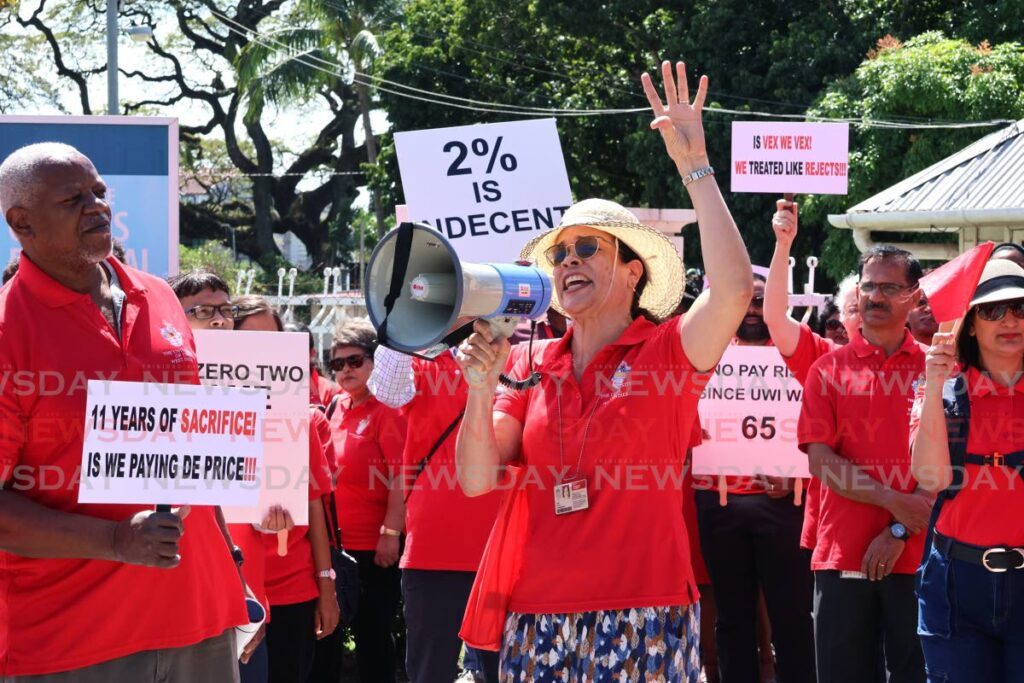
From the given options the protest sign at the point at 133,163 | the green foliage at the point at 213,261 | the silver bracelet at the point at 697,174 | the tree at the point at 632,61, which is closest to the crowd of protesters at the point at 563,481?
the silver bracelet at the point at 697,174

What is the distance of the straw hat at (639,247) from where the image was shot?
12.0 feet

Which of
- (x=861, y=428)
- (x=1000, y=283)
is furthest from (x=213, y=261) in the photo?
(x=1000, y=283)

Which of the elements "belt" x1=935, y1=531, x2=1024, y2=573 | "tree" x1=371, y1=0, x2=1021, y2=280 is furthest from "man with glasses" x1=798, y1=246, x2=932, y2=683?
"tree" x1=371, y1=0, x2=1021, y2=280

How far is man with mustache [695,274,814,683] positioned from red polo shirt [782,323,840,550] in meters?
0.55

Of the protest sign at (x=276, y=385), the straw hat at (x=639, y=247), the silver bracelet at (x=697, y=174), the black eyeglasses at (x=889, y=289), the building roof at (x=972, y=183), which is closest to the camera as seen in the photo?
the silver bracelet at (x=697, y=174)

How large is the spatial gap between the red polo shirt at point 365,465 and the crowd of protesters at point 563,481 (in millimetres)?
984

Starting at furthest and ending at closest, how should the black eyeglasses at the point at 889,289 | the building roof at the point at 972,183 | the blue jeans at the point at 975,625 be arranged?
1. the building roof at the point at 972,183
2. the black eyeglasses at the point at 889,289
3. the blue jeans at the point at 975,625

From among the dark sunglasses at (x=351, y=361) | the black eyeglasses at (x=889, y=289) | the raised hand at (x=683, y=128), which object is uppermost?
the raised hand at (x=683, y=128)

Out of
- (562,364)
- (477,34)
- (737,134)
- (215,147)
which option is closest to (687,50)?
(477,34)

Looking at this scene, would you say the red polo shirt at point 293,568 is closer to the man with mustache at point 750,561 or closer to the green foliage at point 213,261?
the man with mustache at point 750,561

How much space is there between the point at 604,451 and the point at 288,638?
260cm

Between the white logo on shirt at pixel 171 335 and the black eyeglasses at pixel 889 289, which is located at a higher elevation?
the black eyeglasses at pixel 889 289

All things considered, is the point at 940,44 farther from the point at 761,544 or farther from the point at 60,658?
the point at 60,658

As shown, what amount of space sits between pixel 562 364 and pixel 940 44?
59.5ft
